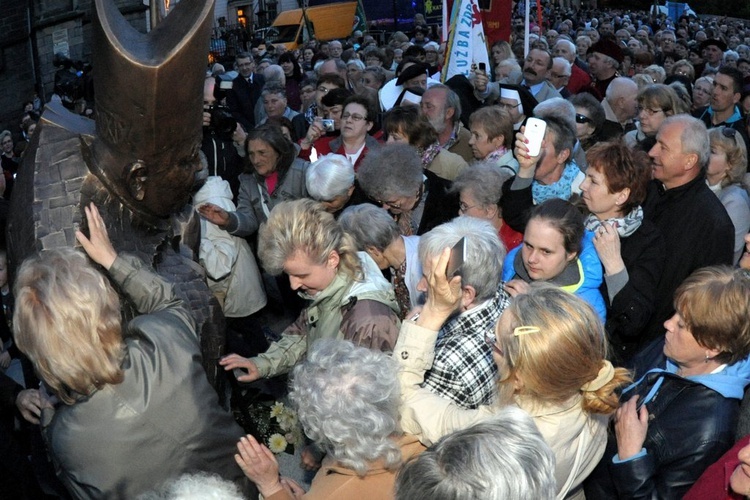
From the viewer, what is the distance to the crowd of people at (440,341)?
230cm

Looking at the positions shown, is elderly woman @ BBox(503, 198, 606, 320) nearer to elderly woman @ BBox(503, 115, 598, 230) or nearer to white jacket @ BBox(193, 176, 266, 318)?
elderly woman @ BBox(503, 115, 598, 230)

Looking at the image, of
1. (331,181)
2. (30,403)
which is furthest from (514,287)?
(30,403)

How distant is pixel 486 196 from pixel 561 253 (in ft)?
3.00

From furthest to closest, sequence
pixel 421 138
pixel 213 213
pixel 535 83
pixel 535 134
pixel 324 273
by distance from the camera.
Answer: pixel 535 83 → pixel 421 138 → pixel 213 213 → pixel 535 134 → pixel 324 273

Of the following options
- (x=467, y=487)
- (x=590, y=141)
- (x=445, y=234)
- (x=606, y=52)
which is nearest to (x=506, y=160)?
(x=590, y=141)

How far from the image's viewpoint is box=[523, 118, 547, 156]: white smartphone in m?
4.03

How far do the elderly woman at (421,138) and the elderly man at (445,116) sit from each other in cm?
60

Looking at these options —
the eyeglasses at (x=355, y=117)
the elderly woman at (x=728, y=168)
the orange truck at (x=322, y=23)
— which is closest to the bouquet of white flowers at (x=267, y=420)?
the eyeglasses at (x=355, y=117)

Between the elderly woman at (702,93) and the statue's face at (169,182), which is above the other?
the statue's face at (169,182)

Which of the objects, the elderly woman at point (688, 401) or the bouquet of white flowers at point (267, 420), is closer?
the elderly woman at point (688, 401)

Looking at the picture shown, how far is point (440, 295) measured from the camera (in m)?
2.61

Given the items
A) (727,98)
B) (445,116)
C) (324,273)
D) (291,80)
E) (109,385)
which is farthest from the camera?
(291,80)

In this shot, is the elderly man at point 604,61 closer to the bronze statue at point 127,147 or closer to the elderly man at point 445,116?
the elderly man at point 445,116

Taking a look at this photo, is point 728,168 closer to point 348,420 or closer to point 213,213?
point 213,213
